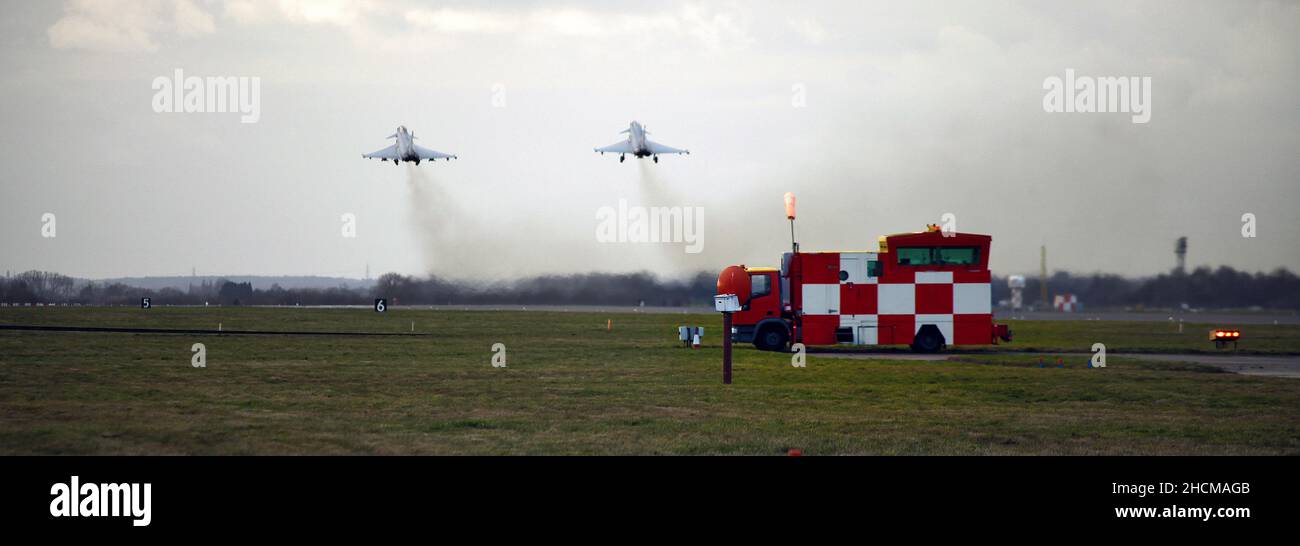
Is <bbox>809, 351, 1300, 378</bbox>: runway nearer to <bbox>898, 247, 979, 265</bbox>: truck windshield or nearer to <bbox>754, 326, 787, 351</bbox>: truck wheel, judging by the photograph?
<bbox>754, 326, 787, 351</bbox>: truck wheel

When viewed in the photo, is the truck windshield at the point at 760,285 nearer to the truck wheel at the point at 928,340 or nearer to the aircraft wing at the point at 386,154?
the truck wheel at the point at 928,340

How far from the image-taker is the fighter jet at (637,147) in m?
53.2

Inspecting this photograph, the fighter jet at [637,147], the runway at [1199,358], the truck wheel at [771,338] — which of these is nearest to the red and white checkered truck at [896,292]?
the truck wheel at [771,338]

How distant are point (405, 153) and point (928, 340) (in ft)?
106

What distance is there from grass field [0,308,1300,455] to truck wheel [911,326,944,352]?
71.0 inches

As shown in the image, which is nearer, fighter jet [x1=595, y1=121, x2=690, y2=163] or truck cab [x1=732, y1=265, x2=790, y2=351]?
truck cab [x1=732, y1=265, x2=790, y2=351]

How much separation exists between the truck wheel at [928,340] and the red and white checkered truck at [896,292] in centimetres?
5

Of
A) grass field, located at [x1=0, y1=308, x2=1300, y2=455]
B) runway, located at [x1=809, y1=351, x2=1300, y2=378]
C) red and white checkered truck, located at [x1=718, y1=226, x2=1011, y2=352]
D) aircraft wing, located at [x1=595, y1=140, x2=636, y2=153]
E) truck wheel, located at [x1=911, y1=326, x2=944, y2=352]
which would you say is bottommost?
runway, located at [x1=809, y1=351, x2=1300, y2=378]

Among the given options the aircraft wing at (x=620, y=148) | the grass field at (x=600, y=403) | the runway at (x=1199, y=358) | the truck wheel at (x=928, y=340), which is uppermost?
the aircraft wing at (x=620, y=148)

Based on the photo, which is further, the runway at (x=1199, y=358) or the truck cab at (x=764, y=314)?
the truck cab at (x=764, y=314)

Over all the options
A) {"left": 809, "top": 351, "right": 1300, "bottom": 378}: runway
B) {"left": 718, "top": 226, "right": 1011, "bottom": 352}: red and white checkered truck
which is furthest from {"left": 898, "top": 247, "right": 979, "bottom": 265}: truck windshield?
{"left": 809, "top": 351, "right": 1300, "bottom": 378}: runway

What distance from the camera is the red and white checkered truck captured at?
122ft
